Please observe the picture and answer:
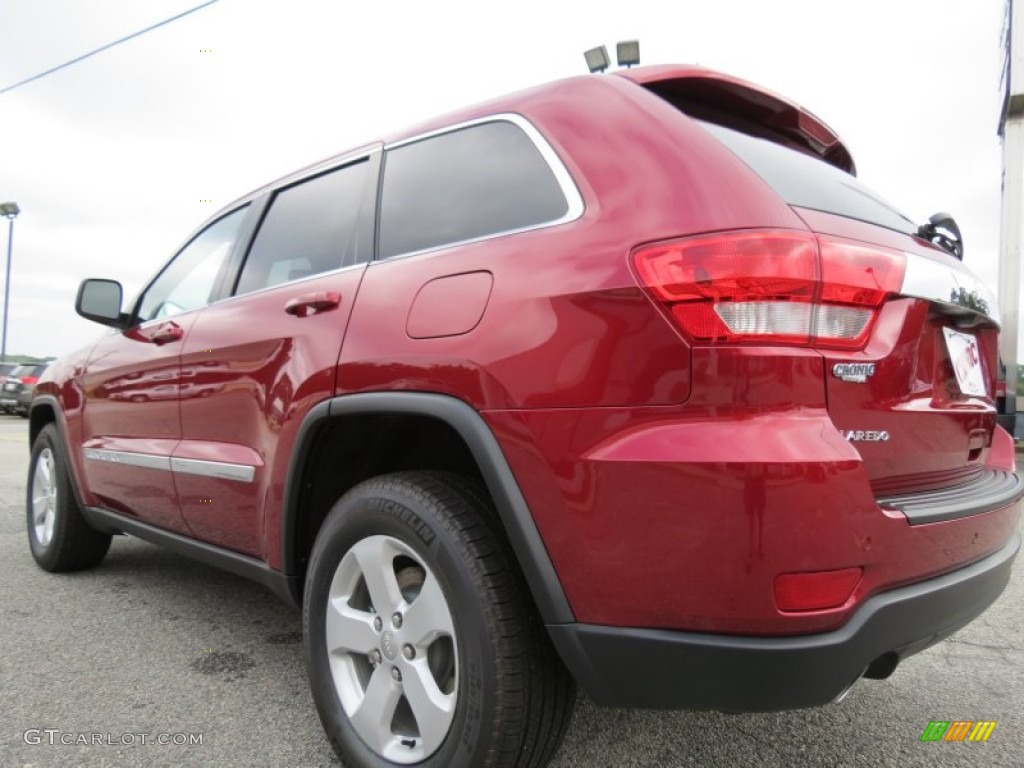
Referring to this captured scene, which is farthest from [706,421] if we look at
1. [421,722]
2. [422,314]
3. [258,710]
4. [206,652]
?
[206,652]

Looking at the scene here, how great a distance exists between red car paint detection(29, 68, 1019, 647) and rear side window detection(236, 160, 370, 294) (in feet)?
1.16

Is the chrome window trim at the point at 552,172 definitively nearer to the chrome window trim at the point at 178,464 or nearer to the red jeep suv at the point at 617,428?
the red jeep suv at the point at 617,428

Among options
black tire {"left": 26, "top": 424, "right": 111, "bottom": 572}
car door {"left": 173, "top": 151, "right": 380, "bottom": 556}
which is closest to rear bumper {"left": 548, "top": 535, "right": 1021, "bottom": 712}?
car door {"left": 173, "top": 151, "right": 380, "bottom": 556}

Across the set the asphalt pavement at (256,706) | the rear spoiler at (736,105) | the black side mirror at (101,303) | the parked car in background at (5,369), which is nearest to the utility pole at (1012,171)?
the asphalt pavement at (256,706)

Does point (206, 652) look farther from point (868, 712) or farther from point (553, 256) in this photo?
point (868, 712)

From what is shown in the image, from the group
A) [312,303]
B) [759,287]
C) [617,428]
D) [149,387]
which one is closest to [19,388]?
[149,387]

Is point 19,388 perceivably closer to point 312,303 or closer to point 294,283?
point 294,283

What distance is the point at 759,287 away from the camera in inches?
56.8

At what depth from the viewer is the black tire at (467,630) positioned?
1.59m

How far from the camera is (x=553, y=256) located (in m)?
1.63

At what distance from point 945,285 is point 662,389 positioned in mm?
869

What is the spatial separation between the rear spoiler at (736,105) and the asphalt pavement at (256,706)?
1401mm

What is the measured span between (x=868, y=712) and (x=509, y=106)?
7.12ft

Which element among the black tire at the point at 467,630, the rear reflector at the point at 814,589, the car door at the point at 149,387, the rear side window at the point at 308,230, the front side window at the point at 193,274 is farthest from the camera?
the front side window at the point at 193,274
